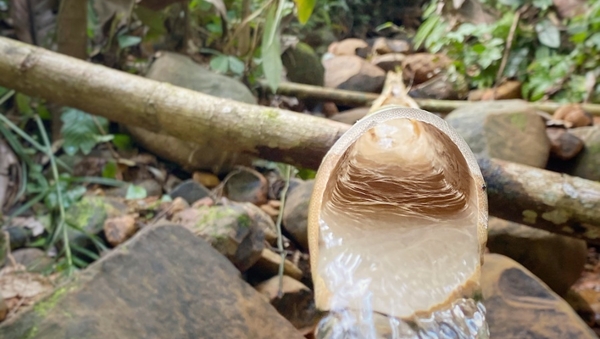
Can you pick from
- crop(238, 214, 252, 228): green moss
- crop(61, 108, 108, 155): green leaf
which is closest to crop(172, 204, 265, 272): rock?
crop(238, 214, 252, 228): green moss

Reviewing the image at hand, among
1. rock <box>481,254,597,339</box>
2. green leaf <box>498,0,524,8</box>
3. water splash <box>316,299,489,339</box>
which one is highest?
green leaf <box>498,0,524,8</box>

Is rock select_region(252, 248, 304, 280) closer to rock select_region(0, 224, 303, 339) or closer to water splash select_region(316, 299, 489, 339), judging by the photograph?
rock select_region(0, 224, 303, 339)

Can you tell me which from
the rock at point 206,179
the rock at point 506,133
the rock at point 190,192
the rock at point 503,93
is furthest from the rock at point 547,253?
the rock at point 503,93

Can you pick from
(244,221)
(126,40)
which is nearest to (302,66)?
(126,40)

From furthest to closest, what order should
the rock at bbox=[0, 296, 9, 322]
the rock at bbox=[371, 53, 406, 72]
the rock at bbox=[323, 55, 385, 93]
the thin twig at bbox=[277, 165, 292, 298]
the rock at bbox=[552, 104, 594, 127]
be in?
the rock at bbox=[371, 53, 406, 72] < the rock at bbox=[323, 55, 385, 93] < the rock at bbox=[552, 104, 594, 127] < the thin twig at bbox=[277, 165, 292, 298] < the rock at bbox=[0, 296, 9, 322]

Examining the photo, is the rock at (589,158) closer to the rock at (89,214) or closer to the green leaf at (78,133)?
the rock at (89,214)

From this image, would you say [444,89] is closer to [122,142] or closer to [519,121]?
[519,121]
